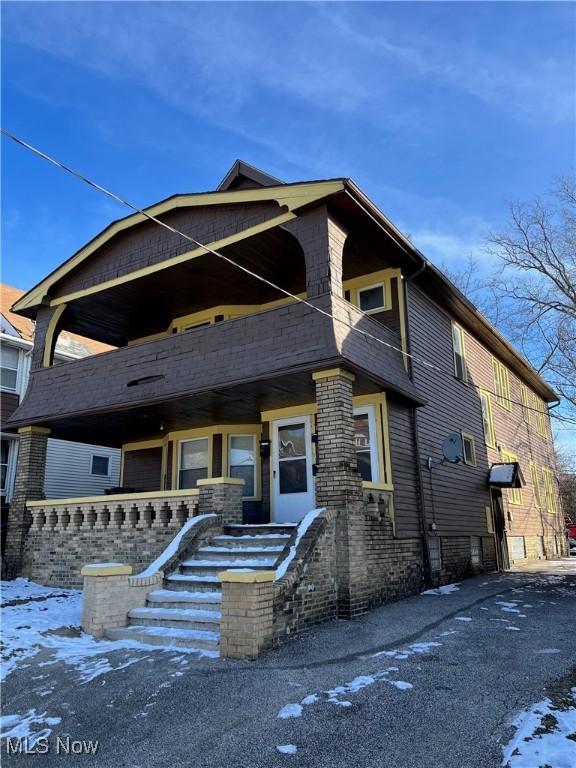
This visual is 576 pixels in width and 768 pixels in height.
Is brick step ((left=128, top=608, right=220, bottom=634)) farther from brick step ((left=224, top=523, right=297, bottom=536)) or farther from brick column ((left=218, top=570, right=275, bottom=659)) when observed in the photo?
brick step ((left=224, top=523, right=297, bottom=536))

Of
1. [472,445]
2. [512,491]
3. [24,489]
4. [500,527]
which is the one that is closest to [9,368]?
[24,489]

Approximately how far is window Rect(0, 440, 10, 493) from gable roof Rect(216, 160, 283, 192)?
35.7 feet

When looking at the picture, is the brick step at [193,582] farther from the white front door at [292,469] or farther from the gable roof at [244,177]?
the gable roof at [244,177]

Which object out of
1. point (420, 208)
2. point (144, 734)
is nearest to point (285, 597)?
point (144, 734)

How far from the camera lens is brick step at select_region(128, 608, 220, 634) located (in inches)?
249

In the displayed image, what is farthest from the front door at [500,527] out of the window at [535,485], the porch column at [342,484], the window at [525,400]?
the porch column at [342,484]

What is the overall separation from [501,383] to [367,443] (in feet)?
31.2

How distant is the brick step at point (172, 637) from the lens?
19.3 feet

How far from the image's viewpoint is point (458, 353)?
13.9 metres

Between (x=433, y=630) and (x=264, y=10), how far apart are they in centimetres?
886

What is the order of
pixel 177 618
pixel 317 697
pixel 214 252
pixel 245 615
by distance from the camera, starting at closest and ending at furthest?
pixel 317 697 → pixel 245 615 → pixel 177 618 → pixel 214 252

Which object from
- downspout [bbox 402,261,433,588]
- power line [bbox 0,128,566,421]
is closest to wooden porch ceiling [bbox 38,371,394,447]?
power line [bbox 0,128,566,421]

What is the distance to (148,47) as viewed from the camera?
7.31m

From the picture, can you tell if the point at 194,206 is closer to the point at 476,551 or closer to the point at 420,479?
the point at 420,479
